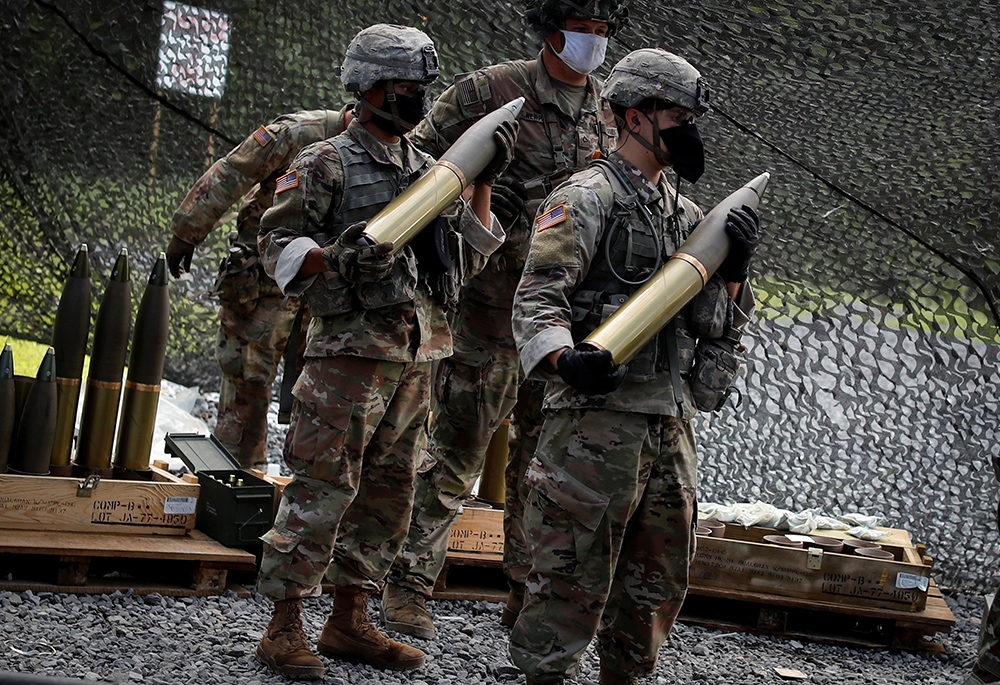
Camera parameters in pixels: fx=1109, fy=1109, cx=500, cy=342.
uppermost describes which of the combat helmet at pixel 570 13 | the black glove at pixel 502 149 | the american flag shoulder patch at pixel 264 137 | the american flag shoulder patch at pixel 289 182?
the combat helmet at pixel 570 13

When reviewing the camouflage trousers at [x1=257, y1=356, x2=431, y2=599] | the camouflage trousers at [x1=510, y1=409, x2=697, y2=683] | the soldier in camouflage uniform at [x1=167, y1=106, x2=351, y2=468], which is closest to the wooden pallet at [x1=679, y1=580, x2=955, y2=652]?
the camouflage trousers at [x1=510, y1=409, x2=697, y2=683]

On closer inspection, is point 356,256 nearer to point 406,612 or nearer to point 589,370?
point 589,370

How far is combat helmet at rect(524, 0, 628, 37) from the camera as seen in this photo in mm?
3916

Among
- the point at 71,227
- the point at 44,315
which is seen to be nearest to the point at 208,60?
the point at 71,227

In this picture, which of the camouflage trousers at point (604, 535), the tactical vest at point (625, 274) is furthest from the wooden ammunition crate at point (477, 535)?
the tactical vest at point (625, 274)

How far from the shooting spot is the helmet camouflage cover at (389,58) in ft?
11.3

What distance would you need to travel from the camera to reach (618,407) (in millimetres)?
3012

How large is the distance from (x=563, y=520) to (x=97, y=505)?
2175 mm

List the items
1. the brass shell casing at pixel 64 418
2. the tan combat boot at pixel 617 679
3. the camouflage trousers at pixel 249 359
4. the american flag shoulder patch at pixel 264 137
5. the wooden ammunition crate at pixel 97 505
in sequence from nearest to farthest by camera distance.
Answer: the tan combat boot at pixel 617 679 → the wooden ammunition crate at pixel 97 505 → the brass shell casing at pixel 64 418 → the american flag shoulder patch at pixel 264 137 → the camouflage trousers at pixel 249 359

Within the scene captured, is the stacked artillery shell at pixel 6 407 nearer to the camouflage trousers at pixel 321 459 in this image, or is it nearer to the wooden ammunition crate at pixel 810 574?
the camouflage trousers at pixel 321 459

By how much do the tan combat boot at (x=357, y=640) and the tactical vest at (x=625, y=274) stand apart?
126 centimetres

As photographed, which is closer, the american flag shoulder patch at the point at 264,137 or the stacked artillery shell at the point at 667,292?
the stacked artillery shell at the point at 667,292

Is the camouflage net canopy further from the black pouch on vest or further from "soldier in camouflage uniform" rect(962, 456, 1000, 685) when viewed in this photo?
the black pouch on vest

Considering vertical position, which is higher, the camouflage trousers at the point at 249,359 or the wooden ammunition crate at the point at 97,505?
the camouflage trousers at the point at 249,359
